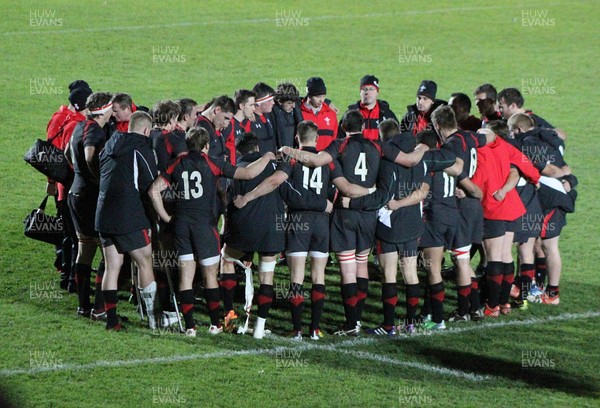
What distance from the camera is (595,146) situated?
62.2 ft

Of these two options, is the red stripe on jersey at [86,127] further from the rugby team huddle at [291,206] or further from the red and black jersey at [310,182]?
the red and black jersey at [310,182]

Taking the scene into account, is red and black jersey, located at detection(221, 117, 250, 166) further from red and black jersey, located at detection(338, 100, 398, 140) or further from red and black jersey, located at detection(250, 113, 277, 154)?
red and black jersey, located at detection(338, 100, 398, 140)

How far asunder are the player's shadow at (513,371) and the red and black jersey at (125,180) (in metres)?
2.83

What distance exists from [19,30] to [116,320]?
15.4 m

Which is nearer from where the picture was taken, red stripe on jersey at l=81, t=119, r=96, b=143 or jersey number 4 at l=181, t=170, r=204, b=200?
jersey number 4 at l=181, t=170, r=204, b=200

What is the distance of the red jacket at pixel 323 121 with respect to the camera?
1256 centimetres

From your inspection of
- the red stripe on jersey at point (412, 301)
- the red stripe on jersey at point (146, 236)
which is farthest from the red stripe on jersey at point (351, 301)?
the red stripe on jersey at point (146, 236)

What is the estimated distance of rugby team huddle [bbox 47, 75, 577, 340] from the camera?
9.36 meters

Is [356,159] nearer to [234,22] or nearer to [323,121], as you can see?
[323,121]

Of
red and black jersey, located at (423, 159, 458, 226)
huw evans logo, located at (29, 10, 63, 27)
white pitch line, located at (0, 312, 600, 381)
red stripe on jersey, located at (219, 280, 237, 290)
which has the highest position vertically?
huw evans logo, located at (29, 10, 63, 27)

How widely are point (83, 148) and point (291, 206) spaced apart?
79.4 inches

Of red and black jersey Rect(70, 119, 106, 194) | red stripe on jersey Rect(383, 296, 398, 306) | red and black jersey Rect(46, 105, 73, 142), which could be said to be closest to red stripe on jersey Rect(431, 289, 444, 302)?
red stripe on jersey Rect(383, 296, 398, 306)

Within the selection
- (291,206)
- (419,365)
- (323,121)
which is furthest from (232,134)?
(419,365)

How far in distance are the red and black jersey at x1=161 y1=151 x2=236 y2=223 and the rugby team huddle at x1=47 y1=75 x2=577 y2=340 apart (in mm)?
11
